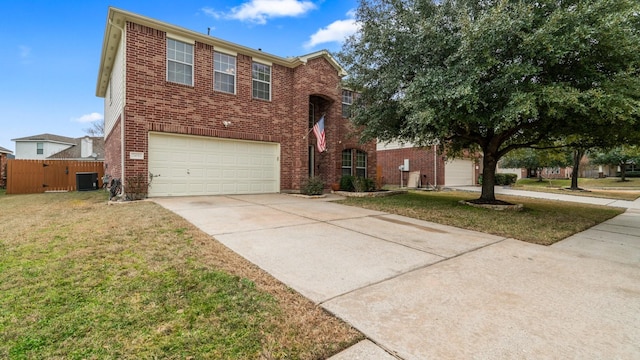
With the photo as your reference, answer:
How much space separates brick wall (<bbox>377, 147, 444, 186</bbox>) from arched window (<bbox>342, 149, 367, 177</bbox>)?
12.9 ft

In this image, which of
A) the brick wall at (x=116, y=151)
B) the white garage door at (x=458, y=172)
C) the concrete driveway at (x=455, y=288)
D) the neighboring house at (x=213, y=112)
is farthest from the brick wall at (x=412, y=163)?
the concrete driveway at (x=455, y=288)

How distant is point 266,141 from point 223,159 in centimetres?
190

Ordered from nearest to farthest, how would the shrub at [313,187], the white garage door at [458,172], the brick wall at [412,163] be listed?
1. the shrub at [313,187]
2. the brick wall at [412,163]
3. the white garage door at [458,172]

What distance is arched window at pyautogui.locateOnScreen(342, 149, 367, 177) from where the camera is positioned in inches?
550

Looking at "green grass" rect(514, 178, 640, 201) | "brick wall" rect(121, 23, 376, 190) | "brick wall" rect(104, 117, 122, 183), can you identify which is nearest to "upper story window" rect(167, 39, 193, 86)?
"brick wall" rect(121, 23, 376, 190)

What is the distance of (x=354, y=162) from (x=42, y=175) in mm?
15760

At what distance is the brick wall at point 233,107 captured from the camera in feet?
28.9

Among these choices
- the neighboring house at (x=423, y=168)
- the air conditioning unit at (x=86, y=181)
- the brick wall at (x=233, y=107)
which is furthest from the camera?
the neighboring house at (x=423, y=168)

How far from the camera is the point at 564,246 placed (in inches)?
181

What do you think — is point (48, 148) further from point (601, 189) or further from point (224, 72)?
point (601, 189)

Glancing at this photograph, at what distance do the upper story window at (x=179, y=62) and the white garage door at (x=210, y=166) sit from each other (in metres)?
2.00

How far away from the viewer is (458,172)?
71.9 ft

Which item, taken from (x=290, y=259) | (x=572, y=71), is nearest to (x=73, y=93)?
(x=290, y=259)

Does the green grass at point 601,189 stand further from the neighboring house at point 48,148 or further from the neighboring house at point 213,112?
the neighboring house at point 48,148
